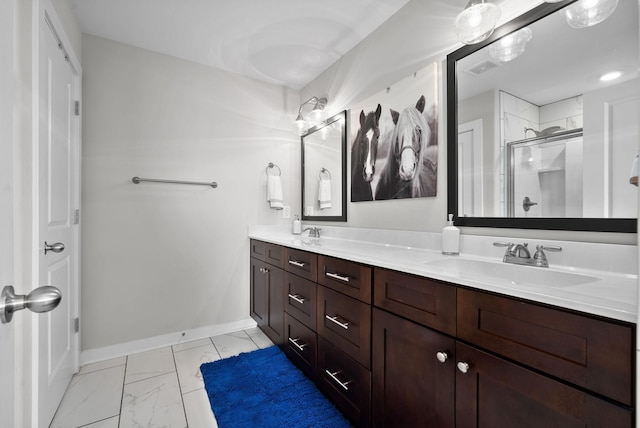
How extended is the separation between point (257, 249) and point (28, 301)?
209 centimetres

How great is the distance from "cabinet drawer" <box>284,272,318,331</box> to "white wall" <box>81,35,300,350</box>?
0.87 meters

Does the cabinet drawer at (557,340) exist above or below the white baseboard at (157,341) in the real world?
above

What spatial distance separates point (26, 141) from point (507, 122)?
2.00 metres

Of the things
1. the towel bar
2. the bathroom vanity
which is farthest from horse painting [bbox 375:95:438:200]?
the towel bar

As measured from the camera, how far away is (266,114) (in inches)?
112

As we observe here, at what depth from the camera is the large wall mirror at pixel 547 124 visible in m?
1.02

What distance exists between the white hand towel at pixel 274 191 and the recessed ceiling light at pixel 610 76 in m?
2.23

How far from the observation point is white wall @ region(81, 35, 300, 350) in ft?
7.04

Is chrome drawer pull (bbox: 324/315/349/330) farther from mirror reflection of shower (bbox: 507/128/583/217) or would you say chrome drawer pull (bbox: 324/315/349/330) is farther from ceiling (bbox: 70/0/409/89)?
ceiling (bbox: 70/0/409/89)

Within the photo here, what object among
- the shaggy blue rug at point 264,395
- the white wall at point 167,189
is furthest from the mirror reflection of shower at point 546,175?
the white wall at point 167,189

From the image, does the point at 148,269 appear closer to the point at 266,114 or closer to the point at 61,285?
the point at 61,285

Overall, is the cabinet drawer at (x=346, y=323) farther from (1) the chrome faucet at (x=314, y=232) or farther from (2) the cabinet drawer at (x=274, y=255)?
(1) the chrome faucet at (x=314, y=232)

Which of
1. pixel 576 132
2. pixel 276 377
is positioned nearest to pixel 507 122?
pixel 576 132

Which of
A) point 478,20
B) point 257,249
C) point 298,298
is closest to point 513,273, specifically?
point 478,20
